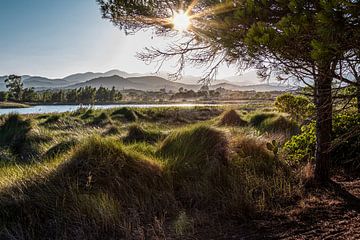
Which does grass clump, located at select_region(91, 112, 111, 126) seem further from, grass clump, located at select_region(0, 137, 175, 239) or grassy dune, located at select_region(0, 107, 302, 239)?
grass clump, located at select_region(0, 137, 175, 239)

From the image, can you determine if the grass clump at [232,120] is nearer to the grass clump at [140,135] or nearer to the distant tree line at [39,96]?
the grass clump at [140,135]

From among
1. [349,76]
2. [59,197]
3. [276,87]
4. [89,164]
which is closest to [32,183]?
[59,197]

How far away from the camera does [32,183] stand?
162 inches

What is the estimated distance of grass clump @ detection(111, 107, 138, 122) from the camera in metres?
18.8

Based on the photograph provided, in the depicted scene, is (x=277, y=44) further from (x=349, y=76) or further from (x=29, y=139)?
(x=29, y=139)

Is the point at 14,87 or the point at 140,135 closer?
the point at 140,135

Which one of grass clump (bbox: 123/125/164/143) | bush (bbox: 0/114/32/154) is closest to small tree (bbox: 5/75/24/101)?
bush (bbox: 0/114/32/154)

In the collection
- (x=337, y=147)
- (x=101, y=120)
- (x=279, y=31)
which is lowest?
(x=101, y=120)

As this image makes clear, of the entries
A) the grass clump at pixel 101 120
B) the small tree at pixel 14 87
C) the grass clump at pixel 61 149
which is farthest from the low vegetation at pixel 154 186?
the small tree at pixel 14 87

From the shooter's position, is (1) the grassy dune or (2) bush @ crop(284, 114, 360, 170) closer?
(1) the grassy dune

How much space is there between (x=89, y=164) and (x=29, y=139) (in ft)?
24.4

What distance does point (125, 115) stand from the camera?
63.9 ft

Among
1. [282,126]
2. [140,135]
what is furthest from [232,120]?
[140,135]

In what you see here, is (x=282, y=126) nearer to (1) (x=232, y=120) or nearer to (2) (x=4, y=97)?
(1) (x=232, y=120)
